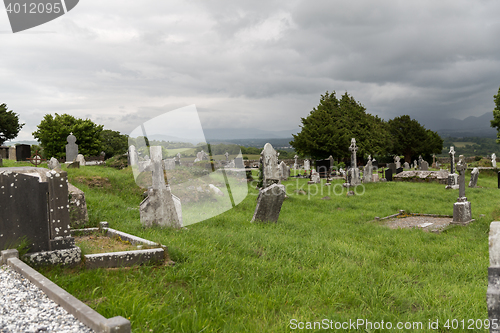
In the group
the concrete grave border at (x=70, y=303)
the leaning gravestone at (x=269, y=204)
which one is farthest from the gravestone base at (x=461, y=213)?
the concrete grave border at (x=70, y=303)

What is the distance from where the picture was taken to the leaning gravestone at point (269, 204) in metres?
9.12

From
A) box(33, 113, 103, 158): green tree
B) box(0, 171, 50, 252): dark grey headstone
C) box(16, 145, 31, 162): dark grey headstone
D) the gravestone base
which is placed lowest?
the gravestone base

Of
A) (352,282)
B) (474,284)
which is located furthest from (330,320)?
(474,284)

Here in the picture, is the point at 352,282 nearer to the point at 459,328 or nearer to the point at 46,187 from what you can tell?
the point at 459,328

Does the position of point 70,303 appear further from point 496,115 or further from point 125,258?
point 496,115

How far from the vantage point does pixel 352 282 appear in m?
4.42

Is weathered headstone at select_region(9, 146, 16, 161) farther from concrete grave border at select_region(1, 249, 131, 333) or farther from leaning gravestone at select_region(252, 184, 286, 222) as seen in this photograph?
concrete grave border at select_region(1, 249, 131, 333)

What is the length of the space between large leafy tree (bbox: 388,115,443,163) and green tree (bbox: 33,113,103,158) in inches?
1548

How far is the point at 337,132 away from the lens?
33.6m

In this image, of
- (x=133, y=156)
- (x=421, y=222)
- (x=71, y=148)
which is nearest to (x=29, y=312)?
(x=421, y=222)

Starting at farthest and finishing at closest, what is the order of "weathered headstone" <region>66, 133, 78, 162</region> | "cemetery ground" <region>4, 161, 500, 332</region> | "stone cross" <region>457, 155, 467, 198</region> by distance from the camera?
"weathered headstone" <region>66, 133, 78, 162</region> → "stone cross" <region>457, 155, 467, 198</region> → "cemetery ground" <region>4, 161, 500, 332</region>

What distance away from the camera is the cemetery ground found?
3172 millimetres

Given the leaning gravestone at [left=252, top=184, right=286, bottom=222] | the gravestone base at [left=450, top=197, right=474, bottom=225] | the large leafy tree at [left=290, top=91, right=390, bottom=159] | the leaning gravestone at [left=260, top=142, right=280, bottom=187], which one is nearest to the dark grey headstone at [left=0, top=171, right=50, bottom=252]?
the leaning gravestone at [left=252, top=184, right=286, bottom=222]

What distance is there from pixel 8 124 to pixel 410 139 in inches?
2005
